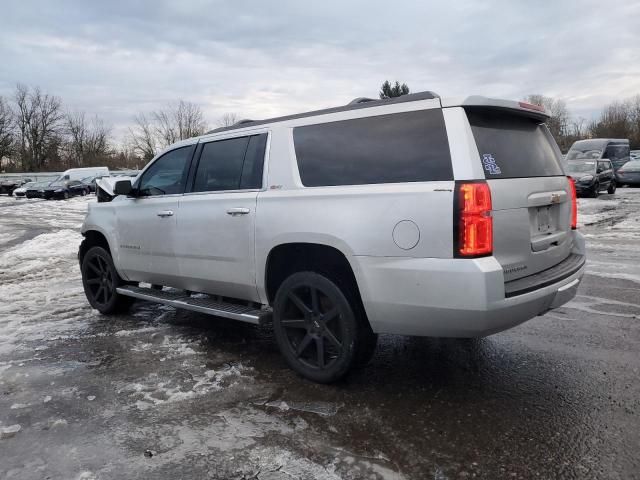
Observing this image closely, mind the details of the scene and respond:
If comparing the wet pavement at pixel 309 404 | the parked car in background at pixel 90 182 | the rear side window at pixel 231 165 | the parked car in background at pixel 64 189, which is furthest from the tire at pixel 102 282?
the parked car in background at pixel 90 182

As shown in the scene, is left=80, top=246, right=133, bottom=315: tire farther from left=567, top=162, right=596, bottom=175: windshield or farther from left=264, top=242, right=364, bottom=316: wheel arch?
left=567, top=162, right=596, bottom=175: windshield

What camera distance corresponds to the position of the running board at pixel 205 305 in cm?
400

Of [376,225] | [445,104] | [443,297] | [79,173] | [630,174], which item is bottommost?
[443,297]

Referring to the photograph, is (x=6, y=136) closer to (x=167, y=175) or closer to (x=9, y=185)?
(x=9, y=185)

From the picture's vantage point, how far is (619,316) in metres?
5.16

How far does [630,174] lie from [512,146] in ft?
86.4

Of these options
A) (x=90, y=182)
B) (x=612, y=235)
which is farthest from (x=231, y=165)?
(x=90, y=182)

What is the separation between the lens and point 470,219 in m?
2.91

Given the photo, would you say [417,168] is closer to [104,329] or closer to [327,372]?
[327,372]

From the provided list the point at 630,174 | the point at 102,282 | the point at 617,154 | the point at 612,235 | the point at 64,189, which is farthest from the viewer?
the point at 64,189

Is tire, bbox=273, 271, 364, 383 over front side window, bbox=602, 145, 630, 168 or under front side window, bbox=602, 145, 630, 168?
under

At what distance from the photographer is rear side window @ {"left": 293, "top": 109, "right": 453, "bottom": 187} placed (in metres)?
3.12

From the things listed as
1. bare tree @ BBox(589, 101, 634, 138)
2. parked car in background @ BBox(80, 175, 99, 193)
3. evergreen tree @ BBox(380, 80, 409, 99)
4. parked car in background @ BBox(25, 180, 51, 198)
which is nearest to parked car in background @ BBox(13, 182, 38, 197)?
parked car in background @ BBox(25, 180, 51, 198)

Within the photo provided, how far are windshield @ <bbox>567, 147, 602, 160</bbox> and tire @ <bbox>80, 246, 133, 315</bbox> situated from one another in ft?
77.6
